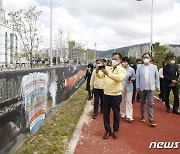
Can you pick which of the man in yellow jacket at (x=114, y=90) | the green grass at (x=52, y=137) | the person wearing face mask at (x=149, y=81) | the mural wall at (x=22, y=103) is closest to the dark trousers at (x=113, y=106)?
the man in yellow jacket at (x=114, y=90)

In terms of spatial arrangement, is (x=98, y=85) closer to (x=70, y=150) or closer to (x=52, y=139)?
(x=52, y=139)

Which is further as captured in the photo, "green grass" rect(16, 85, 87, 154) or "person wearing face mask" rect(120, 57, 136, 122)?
"person wearing face mask" rect(120, 57, 136, 122)

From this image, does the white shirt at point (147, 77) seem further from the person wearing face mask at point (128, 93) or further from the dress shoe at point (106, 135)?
the dress shoe at point (106, 135)

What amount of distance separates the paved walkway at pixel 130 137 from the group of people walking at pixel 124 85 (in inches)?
9.6

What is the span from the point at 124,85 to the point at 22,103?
10.6 ft

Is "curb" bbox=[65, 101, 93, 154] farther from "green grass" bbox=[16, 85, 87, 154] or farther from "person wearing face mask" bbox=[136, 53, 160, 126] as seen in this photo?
"person wearing face mask" bbox=[136, 53, 160, 126]

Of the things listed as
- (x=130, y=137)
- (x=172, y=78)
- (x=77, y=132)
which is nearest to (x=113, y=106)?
(x=130, y=137)

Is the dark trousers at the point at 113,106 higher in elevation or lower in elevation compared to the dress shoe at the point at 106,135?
higher

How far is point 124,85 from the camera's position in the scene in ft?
26.2

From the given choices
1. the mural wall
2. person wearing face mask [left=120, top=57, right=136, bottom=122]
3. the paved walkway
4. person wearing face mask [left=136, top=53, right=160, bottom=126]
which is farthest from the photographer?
the mural wall

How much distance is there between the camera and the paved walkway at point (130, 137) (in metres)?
5.39

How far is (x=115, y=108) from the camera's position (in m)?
6.08

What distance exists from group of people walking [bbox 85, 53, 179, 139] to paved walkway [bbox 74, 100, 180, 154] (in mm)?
245

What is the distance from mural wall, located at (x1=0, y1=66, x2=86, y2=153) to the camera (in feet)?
15.7
